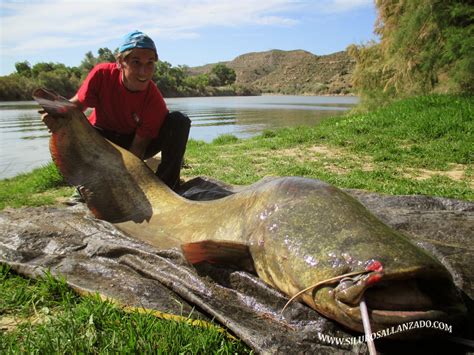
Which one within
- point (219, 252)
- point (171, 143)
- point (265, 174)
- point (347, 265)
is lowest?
point (265, 174)

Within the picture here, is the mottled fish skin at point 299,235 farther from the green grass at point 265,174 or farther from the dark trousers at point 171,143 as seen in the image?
the dark trousers at point 171,143

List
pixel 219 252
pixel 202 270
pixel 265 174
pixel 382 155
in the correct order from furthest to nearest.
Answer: pixel 382 155 < pixel 265 174 < pixel 202 270 < pixel 219 252

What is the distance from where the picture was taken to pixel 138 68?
4.05 meters

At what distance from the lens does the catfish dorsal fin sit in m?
2.41

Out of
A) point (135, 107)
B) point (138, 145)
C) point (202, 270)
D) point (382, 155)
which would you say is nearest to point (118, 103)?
point (135, 107)

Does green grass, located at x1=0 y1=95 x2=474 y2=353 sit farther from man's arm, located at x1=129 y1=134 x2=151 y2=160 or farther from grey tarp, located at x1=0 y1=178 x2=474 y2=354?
man's arm, located at x1=129 y1=134 x2=151 y2=160

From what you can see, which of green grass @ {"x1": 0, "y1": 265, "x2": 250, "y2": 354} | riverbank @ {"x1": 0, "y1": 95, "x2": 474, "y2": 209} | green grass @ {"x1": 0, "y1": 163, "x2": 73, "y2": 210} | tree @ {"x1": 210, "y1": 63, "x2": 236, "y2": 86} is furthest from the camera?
tree @ {"x1": 210, "y1": 63, "x2": 236, "y2": 86}

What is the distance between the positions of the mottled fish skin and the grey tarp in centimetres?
12

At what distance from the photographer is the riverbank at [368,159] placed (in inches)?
226

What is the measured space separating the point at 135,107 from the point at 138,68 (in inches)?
17.7

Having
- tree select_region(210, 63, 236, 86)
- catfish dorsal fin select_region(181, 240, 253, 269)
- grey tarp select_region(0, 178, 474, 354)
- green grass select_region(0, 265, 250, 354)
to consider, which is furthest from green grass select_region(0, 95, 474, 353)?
tree select_region(210, 63, 236, 86)

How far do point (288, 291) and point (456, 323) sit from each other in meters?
0.76

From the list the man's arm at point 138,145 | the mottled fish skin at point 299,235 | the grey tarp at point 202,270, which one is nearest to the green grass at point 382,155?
the man's arm at point 138,145

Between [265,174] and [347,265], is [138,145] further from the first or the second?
[347,265]
